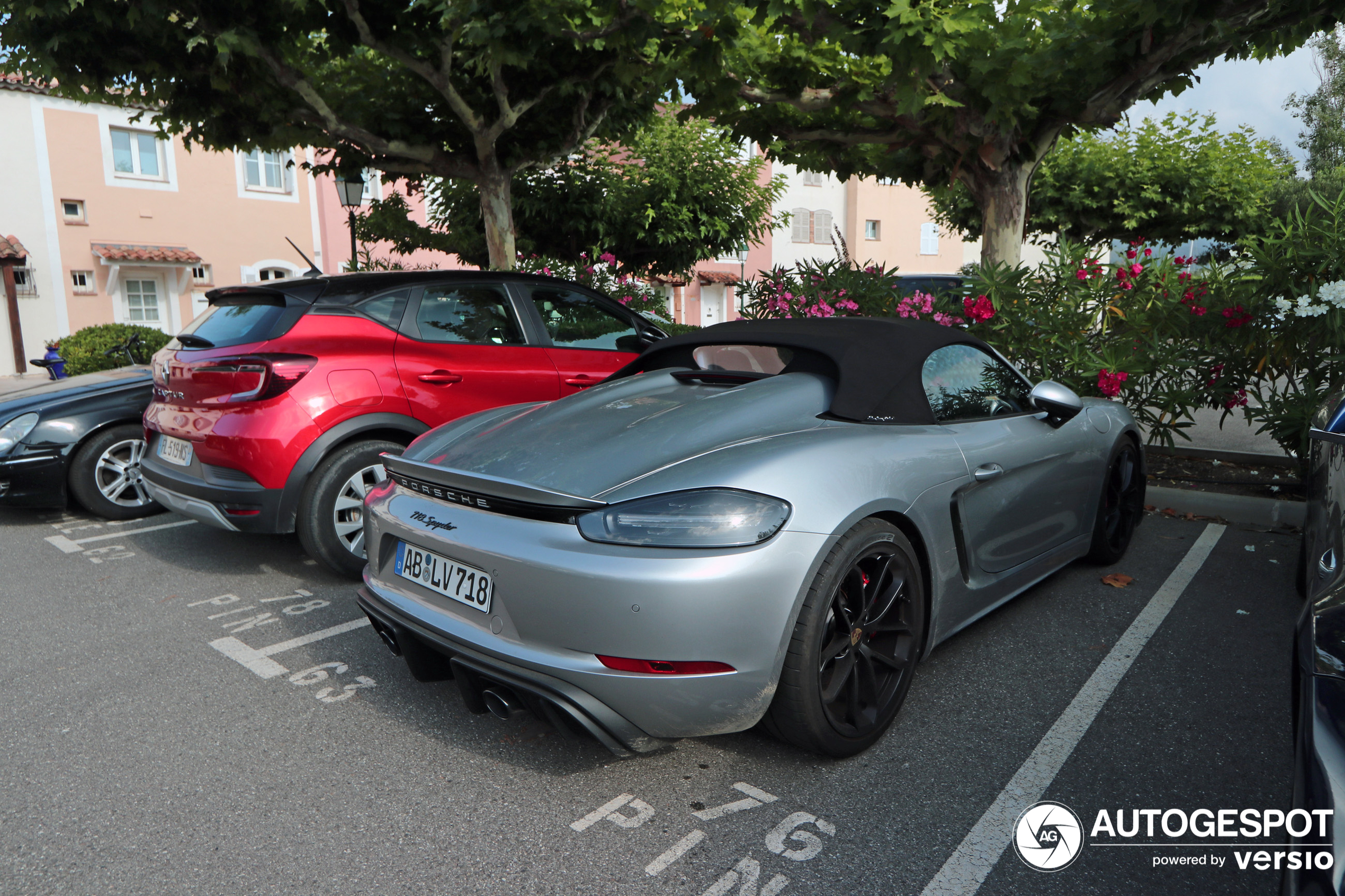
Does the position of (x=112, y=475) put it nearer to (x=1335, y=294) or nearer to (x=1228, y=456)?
(x=1335, y=294)

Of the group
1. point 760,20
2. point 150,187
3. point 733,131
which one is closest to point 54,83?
point 150,187

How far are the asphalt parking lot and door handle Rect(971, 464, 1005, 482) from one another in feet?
2.50

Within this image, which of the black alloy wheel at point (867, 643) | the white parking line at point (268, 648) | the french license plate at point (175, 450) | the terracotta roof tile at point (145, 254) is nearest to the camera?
the black alloy wheel at point (867, 643)

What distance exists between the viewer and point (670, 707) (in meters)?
2.30

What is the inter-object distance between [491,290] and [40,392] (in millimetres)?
3370

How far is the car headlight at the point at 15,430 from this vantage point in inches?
222

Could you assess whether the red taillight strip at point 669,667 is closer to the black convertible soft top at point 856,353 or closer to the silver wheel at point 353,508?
the black convertible soft top at point 856,353

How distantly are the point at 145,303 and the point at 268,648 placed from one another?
22.4 m

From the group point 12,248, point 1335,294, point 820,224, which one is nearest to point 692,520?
point 1335,294

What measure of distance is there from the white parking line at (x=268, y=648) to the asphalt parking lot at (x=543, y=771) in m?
0.01

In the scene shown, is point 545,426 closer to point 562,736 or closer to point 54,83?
point 562,736

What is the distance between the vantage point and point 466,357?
15.9 ft

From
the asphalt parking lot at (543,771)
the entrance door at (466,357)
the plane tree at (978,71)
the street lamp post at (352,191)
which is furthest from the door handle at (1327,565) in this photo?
the street lamp post at (352,191)

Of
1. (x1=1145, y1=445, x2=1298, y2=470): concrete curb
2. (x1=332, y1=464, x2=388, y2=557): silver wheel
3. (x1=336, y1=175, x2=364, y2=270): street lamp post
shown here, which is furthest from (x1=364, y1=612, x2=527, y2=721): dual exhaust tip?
(x1=336, y1=175, x2=364, y2=270): street lamp post
